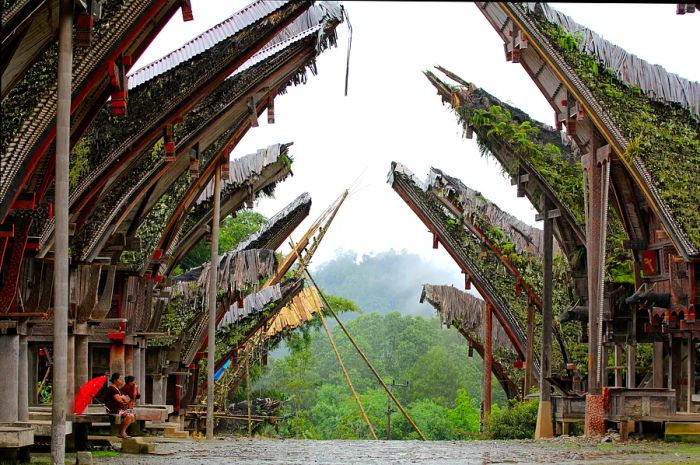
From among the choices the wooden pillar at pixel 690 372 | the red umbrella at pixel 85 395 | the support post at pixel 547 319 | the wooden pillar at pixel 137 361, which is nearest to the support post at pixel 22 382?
the red umbrella at pixel 85 395

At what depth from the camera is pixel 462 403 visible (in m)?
50.1

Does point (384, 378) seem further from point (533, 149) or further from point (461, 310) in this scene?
point (533, 149)

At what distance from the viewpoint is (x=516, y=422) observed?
27125 mm

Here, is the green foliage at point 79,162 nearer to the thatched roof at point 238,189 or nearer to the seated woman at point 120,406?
the seated woman at point 120,406

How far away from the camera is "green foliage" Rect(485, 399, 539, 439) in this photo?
87.8ft

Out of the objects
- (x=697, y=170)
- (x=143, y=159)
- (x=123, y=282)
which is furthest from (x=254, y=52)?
(x=697, y=170)

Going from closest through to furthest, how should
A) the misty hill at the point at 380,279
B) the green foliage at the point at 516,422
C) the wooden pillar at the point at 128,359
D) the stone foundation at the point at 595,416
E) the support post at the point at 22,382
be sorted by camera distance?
the support post at the point at 22,382
the stone foundation at the point at 595,416
the wooden pillar at the point at 128,359
the green foliage at the point at 516,422
the misty hill at the point at 380,279

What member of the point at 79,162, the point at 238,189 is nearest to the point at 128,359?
the point at 238,189

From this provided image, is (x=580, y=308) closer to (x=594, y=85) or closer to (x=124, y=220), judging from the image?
(x=594, y=85)

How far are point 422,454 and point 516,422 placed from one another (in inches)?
425

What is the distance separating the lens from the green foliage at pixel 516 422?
26750mm

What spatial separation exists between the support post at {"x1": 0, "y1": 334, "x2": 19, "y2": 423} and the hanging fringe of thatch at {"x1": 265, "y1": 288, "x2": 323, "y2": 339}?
70.7 feet

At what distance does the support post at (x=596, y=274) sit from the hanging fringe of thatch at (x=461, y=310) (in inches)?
421

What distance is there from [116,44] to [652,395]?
34.9ft
